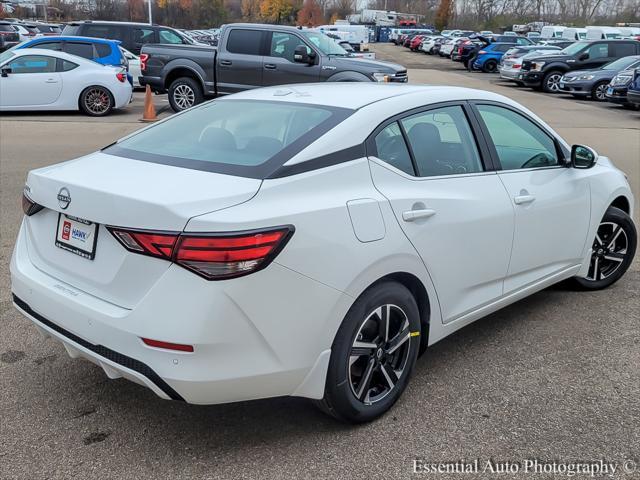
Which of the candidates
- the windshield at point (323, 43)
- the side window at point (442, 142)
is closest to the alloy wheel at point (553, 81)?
the windshield at point (323, 43)

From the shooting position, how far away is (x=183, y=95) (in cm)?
1480

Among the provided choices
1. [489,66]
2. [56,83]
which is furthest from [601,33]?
[56,83]

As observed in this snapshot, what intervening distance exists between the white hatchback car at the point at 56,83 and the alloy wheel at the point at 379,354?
41.9 feet

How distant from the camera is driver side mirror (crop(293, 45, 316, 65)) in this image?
13766 millimetres

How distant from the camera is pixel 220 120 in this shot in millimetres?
3500

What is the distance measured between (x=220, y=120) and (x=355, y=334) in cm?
145

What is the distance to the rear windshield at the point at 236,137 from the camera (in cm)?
290

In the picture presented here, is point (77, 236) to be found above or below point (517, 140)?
below

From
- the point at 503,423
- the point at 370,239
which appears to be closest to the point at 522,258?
the point at 503,423

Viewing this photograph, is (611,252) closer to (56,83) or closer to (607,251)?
(607,251)

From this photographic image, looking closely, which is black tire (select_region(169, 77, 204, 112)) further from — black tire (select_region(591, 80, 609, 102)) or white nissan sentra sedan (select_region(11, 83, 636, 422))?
black tire (select_region(591, 80, 609, 102))

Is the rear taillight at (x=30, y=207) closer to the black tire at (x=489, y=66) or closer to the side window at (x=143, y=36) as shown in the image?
the side window at (x=143, y=36)

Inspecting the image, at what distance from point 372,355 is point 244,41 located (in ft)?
41.1

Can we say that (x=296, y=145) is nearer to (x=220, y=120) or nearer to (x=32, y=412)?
(x=220, y=120)
